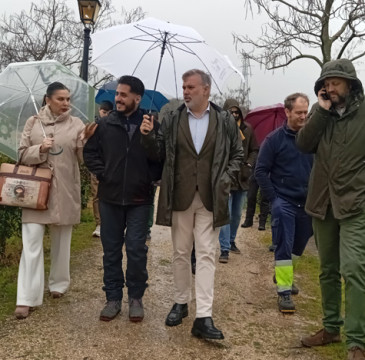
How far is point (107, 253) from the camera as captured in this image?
3980 mm

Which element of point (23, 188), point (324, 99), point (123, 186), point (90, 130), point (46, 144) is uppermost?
point (324, 99)

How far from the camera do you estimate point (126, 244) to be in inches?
156

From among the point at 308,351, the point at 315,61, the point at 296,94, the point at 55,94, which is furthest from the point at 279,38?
the point at 308,351

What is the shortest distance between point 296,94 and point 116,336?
108 inches

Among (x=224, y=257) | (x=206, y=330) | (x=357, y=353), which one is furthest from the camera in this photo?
(x=224, y=257)

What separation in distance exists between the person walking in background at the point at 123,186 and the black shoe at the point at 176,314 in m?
0.25

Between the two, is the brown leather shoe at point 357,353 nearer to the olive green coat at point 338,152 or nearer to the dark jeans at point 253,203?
the olive green coat at point 338,152

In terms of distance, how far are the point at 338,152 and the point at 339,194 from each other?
304mm

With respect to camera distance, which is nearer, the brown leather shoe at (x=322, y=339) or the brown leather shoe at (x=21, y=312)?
the brown leather shoe at (x=322, y=339)

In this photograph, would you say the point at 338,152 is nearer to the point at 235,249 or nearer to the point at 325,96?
the point at 325,96

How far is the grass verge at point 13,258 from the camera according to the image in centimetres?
427

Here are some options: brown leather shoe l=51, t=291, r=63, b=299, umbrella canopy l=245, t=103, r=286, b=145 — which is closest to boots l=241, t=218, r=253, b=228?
umbrella canopy l=245, t=103, r=286, b=145

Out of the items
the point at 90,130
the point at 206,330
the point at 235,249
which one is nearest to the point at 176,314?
the point at 206,330

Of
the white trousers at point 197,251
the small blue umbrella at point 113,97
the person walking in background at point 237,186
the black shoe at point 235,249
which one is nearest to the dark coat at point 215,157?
the white trousers at point 197,251
